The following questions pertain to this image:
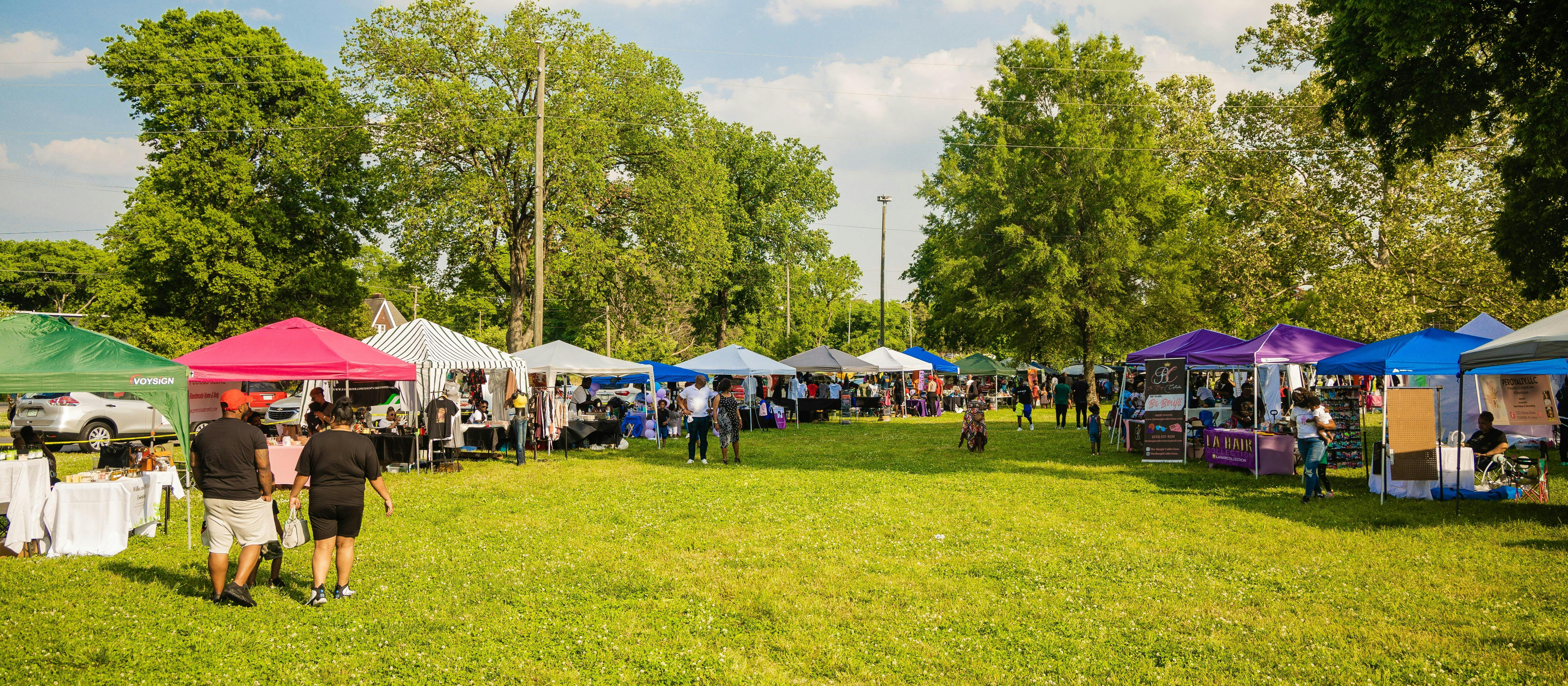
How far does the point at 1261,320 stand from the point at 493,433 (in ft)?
87.1

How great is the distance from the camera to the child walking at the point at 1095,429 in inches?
675

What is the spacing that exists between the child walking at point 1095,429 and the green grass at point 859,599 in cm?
559

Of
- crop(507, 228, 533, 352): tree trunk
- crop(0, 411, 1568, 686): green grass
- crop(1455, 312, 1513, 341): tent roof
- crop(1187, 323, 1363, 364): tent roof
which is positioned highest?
crop(507, 228, 533, 352): tree trunk

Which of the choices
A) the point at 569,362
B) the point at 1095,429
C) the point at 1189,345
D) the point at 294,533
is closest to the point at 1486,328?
the point at 1189,345

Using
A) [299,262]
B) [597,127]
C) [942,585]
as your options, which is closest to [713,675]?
[942,585]

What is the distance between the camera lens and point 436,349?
52.4 ft

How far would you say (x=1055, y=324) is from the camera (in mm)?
32969

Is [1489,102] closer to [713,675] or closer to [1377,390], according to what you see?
[713,675]

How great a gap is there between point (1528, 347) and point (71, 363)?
14.3 metres

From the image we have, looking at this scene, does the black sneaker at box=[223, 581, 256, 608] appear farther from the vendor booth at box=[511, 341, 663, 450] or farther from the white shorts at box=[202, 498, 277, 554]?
the vendor booth at box=[511, 341, 663, 450]

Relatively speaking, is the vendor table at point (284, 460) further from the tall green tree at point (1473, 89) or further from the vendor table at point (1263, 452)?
the tall green tree at point (1473, 89)

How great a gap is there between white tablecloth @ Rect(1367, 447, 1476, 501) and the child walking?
242 inches

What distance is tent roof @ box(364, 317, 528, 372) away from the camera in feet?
51.3

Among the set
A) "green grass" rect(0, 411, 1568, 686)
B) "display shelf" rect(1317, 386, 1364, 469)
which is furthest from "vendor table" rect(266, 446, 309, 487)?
"display shelf" rect(1317, 386, 1364, 469)
